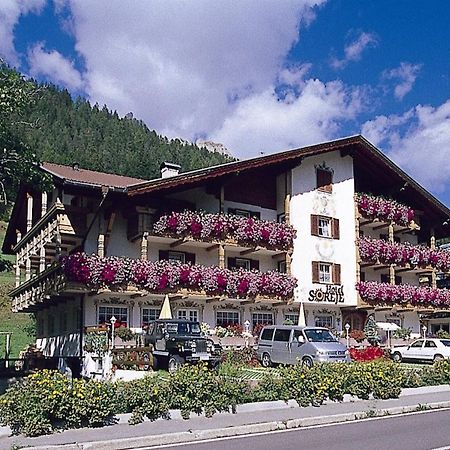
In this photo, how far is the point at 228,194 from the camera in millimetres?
34812

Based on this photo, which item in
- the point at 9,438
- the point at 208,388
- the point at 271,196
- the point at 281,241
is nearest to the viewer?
the point at 9,438

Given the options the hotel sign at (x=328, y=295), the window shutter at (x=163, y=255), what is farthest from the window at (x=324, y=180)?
the window shutter at (x=163, y=255)

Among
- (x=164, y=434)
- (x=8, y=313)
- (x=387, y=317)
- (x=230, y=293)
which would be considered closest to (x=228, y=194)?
(x=230, y=293)

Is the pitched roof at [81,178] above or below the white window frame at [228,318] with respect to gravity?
above

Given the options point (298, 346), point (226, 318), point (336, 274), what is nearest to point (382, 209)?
point (336, 274)

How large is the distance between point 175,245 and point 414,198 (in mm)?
17705

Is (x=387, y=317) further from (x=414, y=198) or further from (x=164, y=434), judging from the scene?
(x=164, y=434)

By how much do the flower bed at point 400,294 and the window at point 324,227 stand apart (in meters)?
3.40

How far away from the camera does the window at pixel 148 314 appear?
102 feet

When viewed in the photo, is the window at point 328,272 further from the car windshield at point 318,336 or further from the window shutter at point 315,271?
the car windshield at point 318,336

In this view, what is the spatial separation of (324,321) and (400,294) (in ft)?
16.1

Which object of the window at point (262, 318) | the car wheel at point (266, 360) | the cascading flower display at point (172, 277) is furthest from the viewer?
the window at point (262, 318)

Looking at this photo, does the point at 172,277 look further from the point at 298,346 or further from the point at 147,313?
the point at 298,346

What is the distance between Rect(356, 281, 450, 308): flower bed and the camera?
37.3 m
